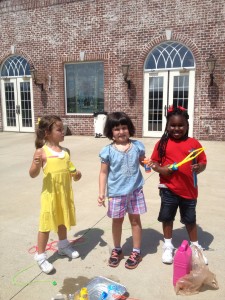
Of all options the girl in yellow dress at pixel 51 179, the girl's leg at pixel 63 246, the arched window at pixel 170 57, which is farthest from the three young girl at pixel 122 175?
the arched window at pixel 170 57

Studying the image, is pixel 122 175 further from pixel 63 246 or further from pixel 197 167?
pixel 63 246

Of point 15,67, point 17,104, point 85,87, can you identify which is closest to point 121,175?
point 85,87

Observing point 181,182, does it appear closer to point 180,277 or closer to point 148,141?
point 180,277

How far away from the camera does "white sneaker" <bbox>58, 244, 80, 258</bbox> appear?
266cm

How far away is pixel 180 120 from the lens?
247cm

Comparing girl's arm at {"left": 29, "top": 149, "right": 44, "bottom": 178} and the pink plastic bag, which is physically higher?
girl's arm at {"left": 29, "top": 149, "right": 44, "bottom": 178}

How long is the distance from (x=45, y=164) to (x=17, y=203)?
1.91 m

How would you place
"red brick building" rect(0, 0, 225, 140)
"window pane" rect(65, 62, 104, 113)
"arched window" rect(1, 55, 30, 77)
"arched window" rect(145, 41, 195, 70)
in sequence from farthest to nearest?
"arched window" rect(1, 55, 30, 77)
"window pane" rect(65, 62, 104, 113)
"arched window" rect(145, 41, 195, 70)
"red brick building" rect(0, 0, 225, 140)

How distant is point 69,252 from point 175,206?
110 centimetres

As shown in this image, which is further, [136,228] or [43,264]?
[136,228]

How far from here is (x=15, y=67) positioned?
12.6 meters

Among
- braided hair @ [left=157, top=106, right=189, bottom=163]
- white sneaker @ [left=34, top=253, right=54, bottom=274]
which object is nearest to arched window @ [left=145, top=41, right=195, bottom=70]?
braided hair @ [left=157, top=106, right=189, bottom=163]

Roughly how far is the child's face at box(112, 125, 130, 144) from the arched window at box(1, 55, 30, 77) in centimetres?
1102

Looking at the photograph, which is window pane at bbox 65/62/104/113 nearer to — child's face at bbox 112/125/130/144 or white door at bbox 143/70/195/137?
white door at bbox 143/70/195/137
